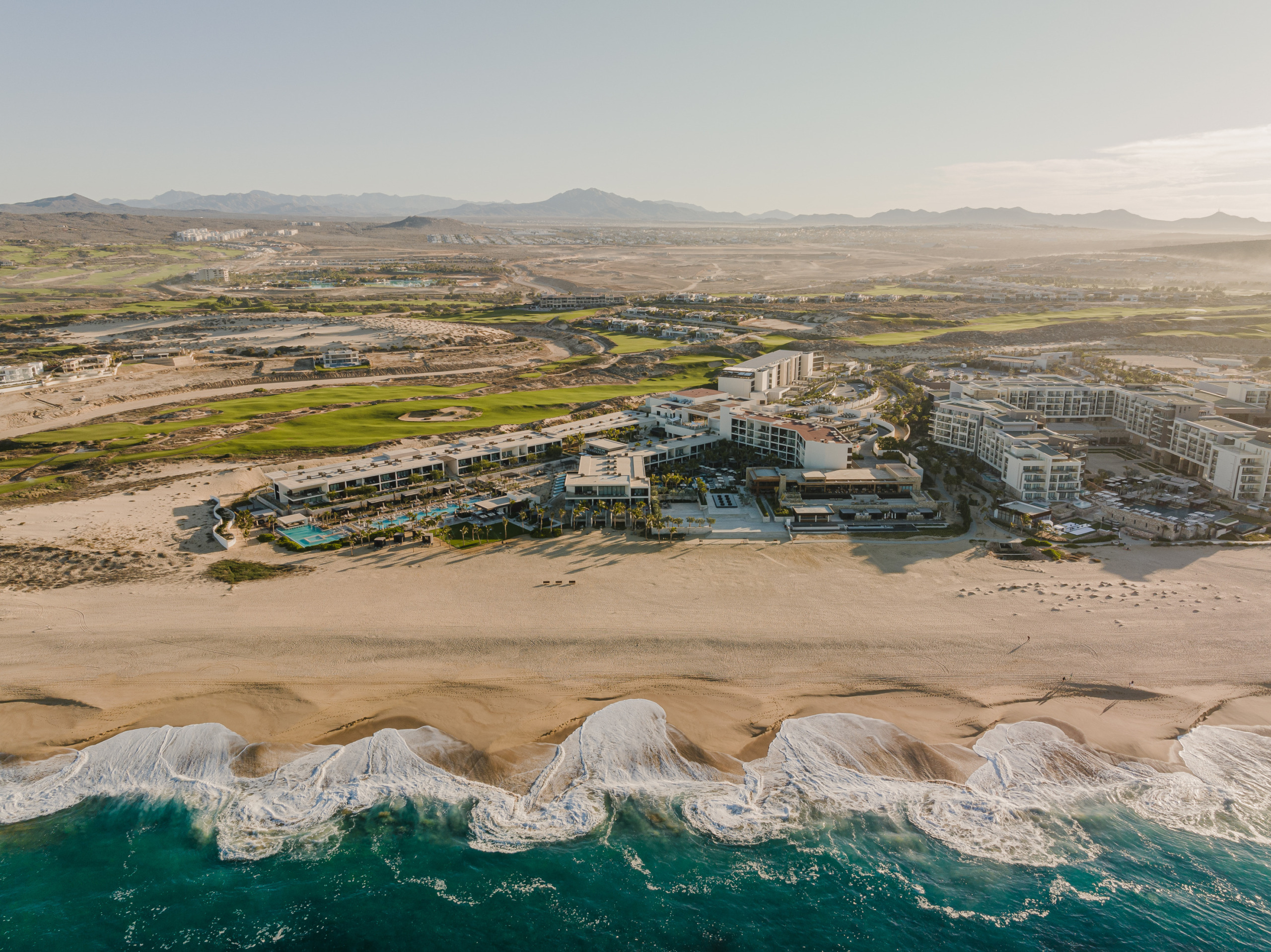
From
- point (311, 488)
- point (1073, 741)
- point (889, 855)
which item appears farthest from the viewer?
point (311, 488)

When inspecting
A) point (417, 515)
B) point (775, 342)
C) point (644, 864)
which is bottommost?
point (644, 864)

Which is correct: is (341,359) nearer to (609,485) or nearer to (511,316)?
(511,316)

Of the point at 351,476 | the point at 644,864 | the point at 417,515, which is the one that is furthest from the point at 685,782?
the point at 351,476

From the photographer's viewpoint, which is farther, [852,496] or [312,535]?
[852,496]

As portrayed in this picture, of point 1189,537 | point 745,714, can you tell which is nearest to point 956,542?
point 1189,537

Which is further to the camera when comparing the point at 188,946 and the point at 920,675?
the point at 920,675

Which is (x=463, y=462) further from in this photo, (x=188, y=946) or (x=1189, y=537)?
(x=1189, y=537)
